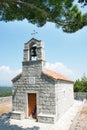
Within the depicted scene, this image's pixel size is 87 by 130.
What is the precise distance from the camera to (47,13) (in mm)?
10211

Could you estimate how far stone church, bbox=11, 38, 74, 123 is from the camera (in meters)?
13.5

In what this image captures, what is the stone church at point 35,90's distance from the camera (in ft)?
44.3

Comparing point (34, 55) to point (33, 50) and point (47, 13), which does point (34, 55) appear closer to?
point (33, 50)

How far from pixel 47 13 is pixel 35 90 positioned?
6.27 meters

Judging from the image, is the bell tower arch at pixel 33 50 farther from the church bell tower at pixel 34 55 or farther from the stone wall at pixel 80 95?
the stone wall at pixel 80 95

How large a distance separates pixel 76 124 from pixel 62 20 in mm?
6785

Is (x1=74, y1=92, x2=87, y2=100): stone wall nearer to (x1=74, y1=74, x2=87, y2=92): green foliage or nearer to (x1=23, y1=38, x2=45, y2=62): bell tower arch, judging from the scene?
(x1=74, y1=74, x2=87, y2=92): green foliage

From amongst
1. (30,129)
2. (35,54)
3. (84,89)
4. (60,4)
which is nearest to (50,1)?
(60,4)

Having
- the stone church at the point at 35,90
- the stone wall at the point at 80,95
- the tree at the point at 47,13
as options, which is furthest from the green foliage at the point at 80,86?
the tree at the point at 47,13

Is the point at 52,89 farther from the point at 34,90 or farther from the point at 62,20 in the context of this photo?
the point at 62,20

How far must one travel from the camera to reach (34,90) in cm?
1417

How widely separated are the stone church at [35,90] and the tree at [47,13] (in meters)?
3.74

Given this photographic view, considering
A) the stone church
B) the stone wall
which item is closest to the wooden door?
the stone church

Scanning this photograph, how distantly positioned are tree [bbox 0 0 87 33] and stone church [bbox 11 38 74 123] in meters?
→ 3.74
